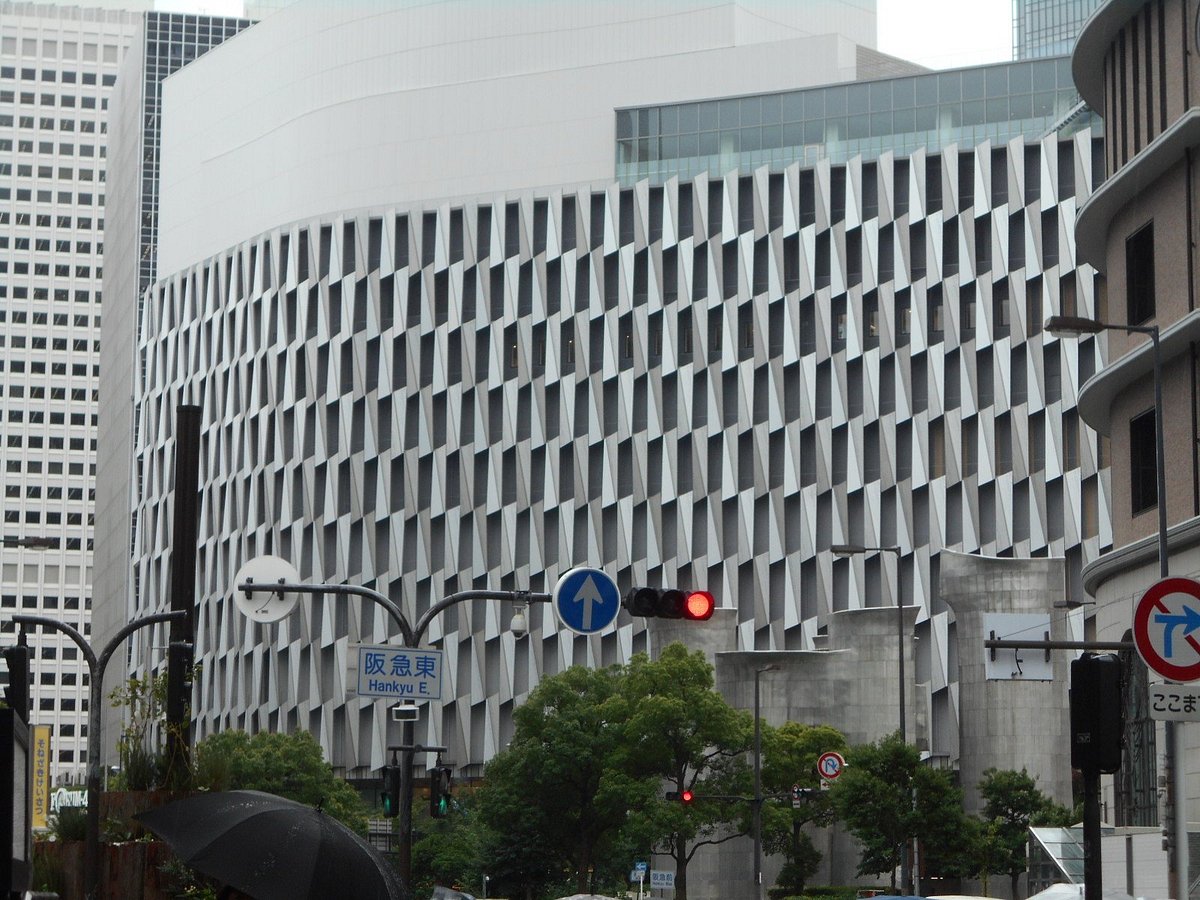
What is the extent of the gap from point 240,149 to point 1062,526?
50.2 metres

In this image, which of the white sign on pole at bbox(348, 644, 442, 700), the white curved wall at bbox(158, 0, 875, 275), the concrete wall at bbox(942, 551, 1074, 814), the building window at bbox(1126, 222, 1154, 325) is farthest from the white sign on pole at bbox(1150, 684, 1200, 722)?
the white curved wall at bbox(158, 0, 875, 275)

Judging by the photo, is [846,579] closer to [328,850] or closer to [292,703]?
[292,703]

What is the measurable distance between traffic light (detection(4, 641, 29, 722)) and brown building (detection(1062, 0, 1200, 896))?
2223 centimetres

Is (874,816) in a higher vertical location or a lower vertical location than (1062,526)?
lower

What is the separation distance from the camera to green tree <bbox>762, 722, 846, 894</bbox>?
59688 millimetres

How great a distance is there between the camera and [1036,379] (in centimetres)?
7969

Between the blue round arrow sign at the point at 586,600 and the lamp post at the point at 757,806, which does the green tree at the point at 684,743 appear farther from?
the blue round arrow sign at the point at 586,600

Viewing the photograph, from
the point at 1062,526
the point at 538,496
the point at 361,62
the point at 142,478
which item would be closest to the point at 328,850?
the point at 1062,526

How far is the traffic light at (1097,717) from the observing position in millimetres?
9742

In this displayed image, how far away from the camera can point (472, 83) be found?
9506cm

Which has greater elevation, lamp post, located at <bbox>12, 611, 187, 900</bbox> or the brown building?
the brown building

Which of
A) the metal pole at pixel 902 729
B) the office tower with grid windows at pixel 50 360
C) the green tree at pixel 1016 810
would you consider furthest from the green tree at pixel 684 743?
the office tower with grid windows at pixel 50 360

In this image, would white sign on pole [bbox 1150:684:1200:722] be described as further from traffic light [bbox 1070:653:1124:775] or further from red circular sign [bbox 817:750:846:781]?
red circular sign [bbox 817:750:846:781]

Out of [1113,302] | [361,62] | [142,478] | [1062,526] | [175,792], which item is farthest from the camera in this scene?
[142,478]
